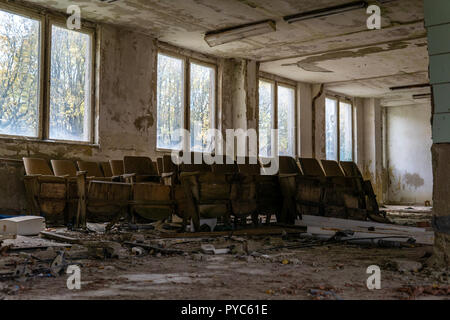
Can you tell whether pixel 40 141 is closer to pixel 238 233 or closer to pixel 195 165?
pixel 195 165

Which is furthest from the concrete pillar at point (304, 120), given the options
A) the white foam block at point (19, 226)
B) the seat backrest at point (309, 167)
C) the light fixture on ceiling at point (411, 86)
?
the white foam block at point (19, 226)

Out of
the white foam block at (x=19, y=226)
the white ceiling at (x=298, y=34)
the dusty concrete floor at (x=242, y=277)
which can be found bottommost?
the dusty concrete floor at (x=242, y=277)

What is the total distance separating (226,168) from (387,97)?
11.8 metres

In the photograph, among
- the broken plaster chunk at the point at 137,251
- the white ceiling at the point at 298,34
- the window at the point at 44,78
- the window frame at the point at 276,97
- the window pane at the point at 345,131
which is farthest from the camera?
the window pane at the point at 345,131

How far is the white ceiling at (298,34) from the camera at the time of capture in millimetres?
8266

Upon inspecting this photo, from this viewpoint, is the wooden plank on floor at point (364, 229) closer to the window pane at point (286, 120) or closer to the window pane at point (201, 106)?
the window pane at point (201, 106)

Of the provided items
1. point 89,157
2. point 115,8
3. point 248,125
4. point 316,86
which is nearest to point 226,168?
point 89,157

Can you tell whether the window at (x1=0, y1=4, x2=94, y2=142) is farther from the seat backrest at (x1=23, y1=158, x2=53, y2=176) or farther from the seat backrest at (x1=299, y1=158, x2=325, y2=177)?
the seat backrest at (x1=299, y1=158, x2=325, y2=177)

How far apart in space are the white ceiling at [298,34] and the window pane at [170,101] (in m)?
0.53

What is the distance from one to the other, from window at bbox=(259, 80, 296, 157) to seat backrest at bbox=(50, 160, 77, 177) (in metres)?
6.29

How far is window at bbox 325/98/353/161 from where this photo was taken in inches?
624

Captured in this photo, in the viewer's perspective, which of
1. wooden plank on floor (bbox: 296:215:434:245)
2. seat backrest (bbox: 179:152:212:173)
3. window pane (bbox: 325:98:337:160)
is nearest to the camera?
wooden plank on floor (bbox: 296:215:434:245)

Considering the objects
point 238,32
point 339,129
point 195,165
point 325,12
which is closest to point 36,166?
point 195,165

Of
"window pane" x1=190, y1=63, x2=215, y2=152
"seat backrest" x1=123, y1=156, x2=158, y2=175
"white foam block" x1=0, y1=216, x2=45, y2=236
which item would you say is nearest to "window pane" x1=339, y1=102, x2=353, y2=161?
"window pane" x1=190, y1=63, x2=215, y2=152
